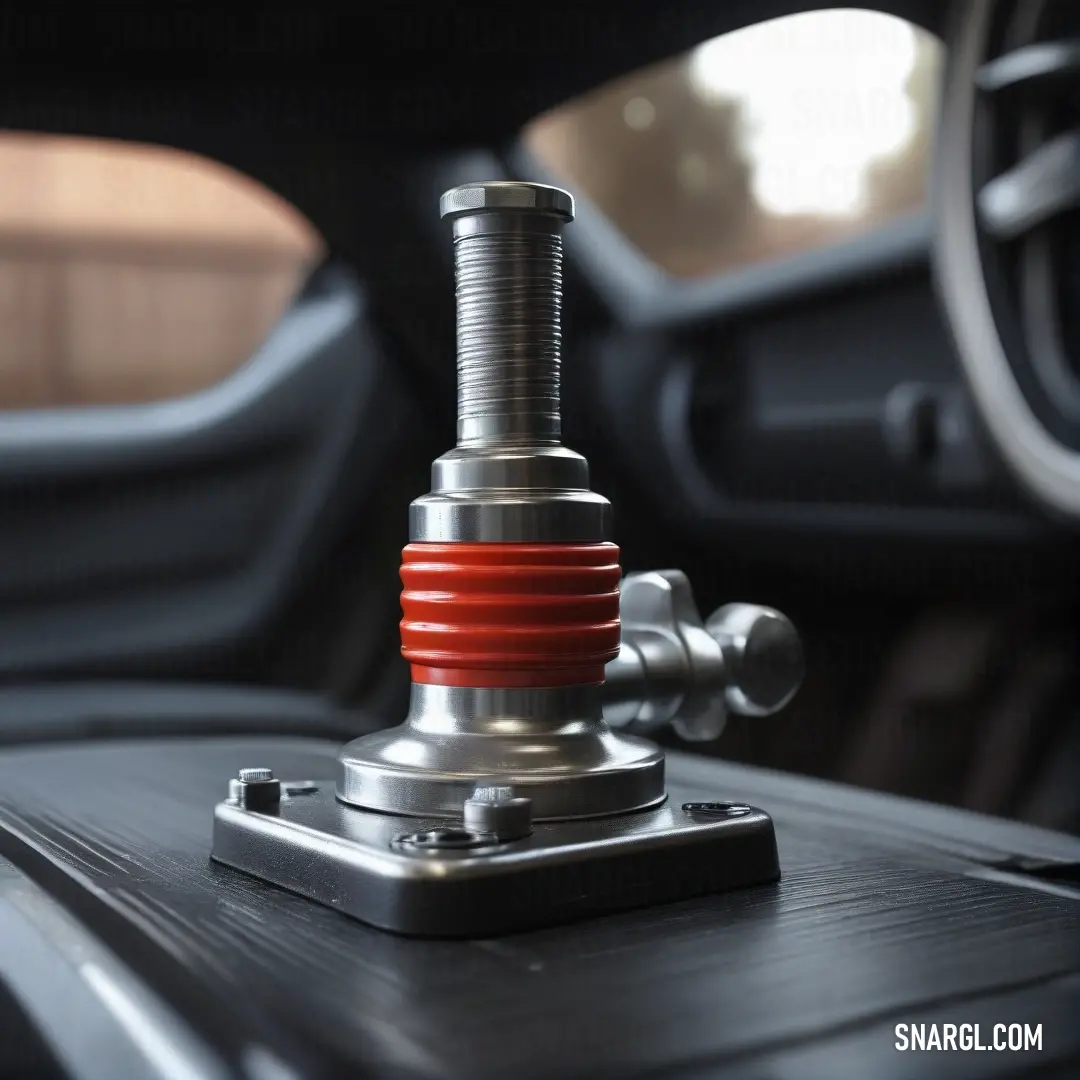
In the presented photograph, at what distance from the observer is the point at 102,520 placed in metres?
1.13

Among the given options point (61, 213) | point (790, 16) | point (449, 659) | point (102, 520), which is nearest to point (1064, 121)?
point (790, 16)

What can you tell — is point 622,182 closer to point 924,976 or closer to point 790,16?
point 790,16

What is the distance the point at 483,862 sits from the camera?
43 centimetres

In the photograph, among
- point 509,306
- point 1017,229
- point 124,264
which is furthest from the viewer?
point 124,264

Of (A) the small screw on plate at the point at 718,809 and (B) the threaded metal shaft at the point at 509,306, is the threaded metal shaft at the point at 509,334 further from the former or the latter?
(A) the small screw on plate at the point at 718,809

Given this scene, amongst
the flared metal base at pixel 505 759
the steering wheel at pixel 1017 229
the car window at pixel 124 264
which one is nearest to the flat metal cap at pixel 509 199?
the flared metal base at pixel 505 759

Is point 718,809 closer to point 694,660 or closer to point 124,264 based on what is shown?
point 694,660

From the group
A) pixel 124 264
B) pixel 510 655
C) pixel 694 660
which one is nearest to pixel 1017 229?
pixel 694 660

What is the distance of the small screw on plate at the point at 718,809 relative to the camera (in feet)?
1.70

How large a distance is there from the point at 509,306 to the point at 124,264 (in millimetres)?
1809

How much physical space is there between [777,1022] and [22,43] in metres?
0.87

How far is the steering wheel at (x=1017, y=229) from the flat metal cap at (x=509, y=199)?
1.19 feet

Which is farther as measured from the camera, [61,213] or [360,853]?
[61,213]

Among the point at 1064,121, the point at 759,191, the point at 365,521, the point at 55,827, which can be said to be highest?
the point at 759,191
